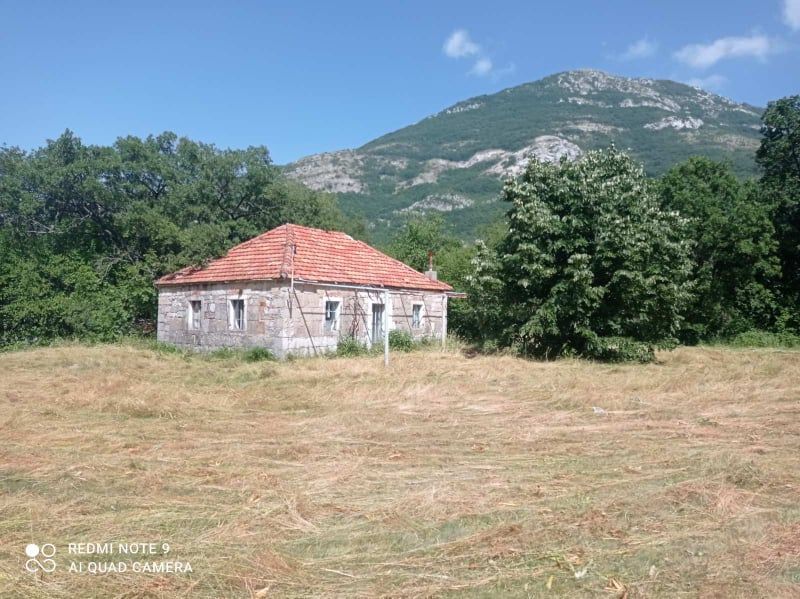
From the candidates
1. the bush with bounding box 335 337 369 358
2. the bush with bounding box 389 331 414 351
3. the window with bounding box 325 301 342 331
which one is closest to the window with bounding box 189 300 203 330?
the window with bounding box 325 301 342 331

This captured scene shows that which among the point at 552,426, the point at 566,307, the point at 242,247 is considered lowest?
the point at 552,426

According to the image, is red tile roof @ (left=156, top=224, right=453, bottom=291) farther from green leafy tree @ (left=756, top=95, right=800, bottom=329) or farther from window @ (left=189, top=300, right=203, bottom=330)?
green leafy tree @ (left=756, top=95, right=800, bottom=329)

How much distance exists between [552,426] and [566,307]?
9.26 metres

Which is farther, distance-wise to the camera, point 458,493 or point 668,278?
point 668,278

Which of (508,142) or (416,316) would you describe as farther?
(508,142)

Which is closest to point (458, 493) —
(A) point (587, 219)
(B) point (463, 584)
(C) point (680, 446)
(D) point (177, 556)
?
(B) point (463, 584)

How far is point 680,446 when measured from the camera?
25.6ft

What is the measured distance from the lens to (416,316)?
74.5ft

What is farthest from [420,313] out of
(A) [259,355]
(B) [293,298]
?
(A) [259,355]

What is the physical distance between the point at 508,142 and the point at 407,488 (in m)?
97.6

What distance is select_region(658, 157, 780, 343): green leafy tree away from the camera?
2539cm

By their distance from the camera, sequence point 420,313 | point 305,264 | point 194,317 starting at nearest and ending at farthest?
point 305,264 < point 194,317 < point 420,313

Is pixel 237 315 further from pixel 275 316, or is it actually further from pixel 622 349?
pixel 622 349

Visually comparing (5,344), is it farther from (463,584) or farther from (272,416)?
(463,584)
